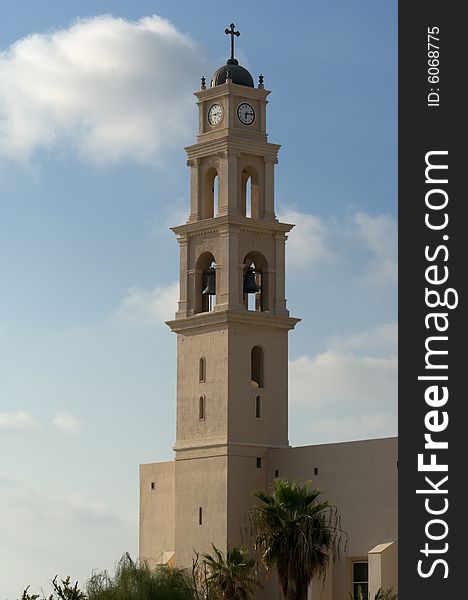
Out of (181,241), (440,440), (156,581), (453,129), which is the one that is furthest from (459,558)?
(181,241)

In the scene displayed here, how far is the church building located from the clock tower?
0.16 feet

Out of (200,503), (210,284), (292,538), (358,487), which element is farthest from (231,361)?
(292,538)

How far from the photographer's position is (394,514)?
5619 cm

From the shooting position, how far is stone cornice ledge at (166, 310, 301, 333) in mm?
62188

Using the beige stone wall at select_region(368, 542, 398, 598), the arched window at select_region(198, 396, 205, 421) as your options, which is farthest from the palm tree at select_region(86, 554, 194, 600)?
the arched window at select_region(198, 396, 205, 421)

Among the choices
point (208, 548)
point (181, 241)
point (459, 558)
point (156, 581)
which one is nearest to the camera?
point (459, 558)

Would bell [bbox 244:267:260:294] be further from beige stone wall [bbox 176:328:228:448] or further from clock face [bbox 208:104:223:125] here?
clock face [bbox 208:104:223:125]

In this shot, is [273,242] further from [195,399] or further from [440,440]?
[440,440]

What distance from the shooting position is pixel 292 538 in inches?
2020

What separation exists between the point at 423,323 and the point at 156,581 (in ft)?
103

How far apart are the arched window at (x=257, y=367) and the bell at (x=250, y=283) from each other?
2.24 metres

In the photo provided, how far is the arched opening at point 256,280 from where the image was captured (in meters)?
63.6

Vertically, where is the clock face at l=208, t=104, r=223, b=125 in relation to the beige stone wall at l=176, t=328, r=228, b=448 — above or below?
above

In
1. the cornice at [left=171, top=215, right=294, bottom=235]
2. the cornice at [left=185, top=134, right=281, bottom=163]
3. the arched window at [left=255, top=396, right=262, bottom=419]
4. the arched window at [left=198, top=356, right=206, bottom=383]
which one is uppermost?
the cornice at [left=185, top=134, right=281, bottom=163]
